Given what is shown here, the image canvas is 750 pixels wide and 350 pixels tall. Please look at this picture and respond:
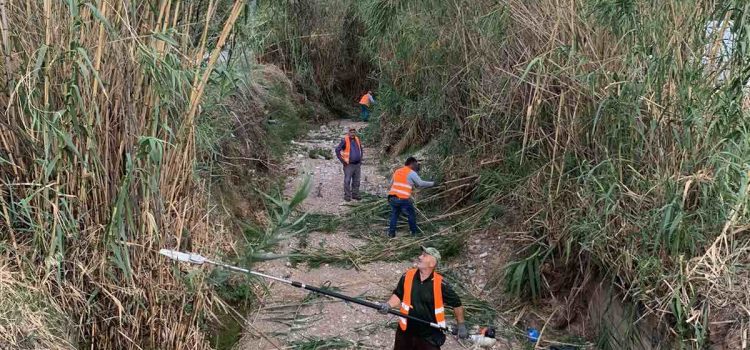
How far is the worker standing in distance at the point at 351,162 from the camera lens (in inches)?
357

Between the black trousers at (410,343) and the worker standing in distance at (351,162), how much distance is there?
518 centimetres

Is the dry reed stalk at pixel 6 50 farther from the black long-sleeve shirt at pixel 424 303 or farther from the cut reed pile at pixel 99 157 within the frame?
the black long-sleeve shirt at pixel 424 303

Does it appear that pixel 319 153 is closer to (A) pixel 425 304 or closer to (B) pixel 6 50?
(A) pixel 425 304

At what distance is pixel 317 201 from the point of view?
9.20 meters

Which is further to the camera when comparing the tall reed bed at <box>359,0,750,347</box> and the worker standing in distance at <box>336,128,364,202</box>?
the worker standing in distance at <box>336,128,364,202</box>

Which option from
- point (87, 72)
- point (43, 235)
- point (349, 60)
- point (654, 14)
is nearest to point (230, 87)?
point (87, 72)

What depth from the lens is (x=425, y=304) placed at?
3.90 m

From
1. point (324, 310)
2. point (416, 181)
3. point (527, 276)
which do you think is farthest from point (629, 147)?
point (416, 181)

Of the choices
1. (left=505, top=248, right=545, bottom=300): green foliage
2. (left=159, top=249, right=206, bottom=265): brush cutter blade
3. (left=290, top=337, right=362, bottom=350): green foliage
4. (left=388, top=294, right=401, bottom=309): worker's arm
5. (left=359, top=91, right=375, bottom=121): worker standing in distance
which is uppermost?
(left=159, top=249, right=206, bottom=265): brush cutter blade

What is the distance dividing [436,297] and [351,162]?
17.6ft

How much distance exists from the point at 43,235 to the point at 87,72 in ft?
3.02

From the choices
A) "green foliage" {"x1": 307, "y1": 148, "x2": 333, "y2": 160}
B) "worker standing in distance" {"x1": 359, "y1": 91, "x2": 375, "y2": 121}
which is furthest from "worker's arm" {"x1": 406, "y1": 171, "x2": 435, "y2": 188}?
"worker standing in distance" {"x1": 359, "y1": 91, "x2": 375, "y2": 121}

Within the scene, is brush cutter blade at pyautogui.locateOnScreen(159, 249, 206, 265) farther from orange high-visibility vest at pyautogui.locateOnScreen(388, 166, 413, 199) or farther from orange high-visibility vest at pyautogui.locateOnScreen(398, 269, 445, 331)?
orange high-visibility vest at pyautogui.locateOnScreen(388, 166, 413, 199)

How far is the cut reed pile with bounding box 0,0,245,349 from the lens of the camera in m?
3.19
